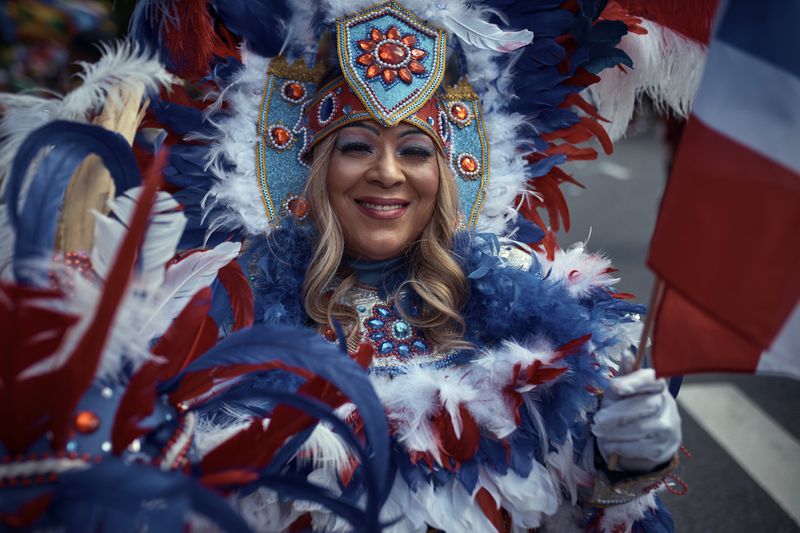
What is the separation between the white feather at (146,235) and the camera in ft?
4.09

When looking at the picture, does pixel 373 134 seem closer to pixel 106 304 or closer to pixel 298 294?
pixel 298 294

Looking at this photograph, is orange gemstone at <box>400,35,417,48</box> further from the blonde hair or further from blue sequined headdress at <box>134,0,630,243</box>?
the blonde hair

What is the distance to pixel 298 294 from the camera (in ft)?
6.63

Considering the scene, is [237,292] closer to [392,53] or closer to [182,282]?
[182,282]

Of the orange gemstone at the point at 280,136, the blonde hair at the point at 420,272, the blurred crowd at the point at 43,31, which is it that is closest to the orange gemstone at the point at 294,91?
the orange gemstone at the point at 280,136

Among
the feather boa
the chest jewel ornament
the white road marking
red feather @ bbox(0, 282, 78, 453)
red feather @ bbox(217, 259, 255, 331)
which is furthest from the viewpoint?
the white road marking

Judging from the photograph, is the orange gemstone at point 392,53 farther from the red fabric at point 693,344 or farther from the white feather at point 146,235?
the red fabric at point 693,344

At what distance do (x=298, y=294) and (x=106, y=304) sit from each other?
0.95 m

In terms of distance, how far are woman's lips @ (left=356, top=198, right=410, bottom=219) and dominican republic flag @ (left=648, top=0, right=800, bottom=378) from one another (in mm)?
811

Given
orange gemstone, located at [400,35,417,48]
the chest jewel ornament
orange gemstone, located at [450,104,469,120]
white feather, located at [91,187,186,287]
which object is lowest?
the chest jewel ornament

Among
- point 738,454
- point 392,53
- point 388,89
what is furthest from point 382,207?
point 738,454

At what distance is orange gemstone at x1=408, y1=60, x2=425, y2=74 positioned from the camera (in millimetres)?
2031

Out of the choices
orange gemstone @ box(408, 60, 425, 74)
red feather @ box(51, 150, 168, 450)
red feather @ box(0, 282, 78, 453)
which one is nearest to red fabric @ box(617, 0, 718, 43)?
orange gemstone @ box(408, 60, 425, 74)

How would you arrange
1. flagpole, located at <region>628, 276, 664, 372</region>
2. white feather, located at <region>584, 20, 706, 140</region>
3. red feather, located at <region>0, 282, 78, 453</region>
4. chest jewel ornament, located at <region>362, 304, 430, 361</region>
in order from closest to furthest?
1. red feather, located at <region>0, 282, 78, 453</region>
2. flagpole, located at <region>628, 276, 664, 372</region>
3. chest jewel ornament, located at <region>362, 304, 430, 361</region>
4. white feather, located at <region>584, 20, 706, 140</region>
